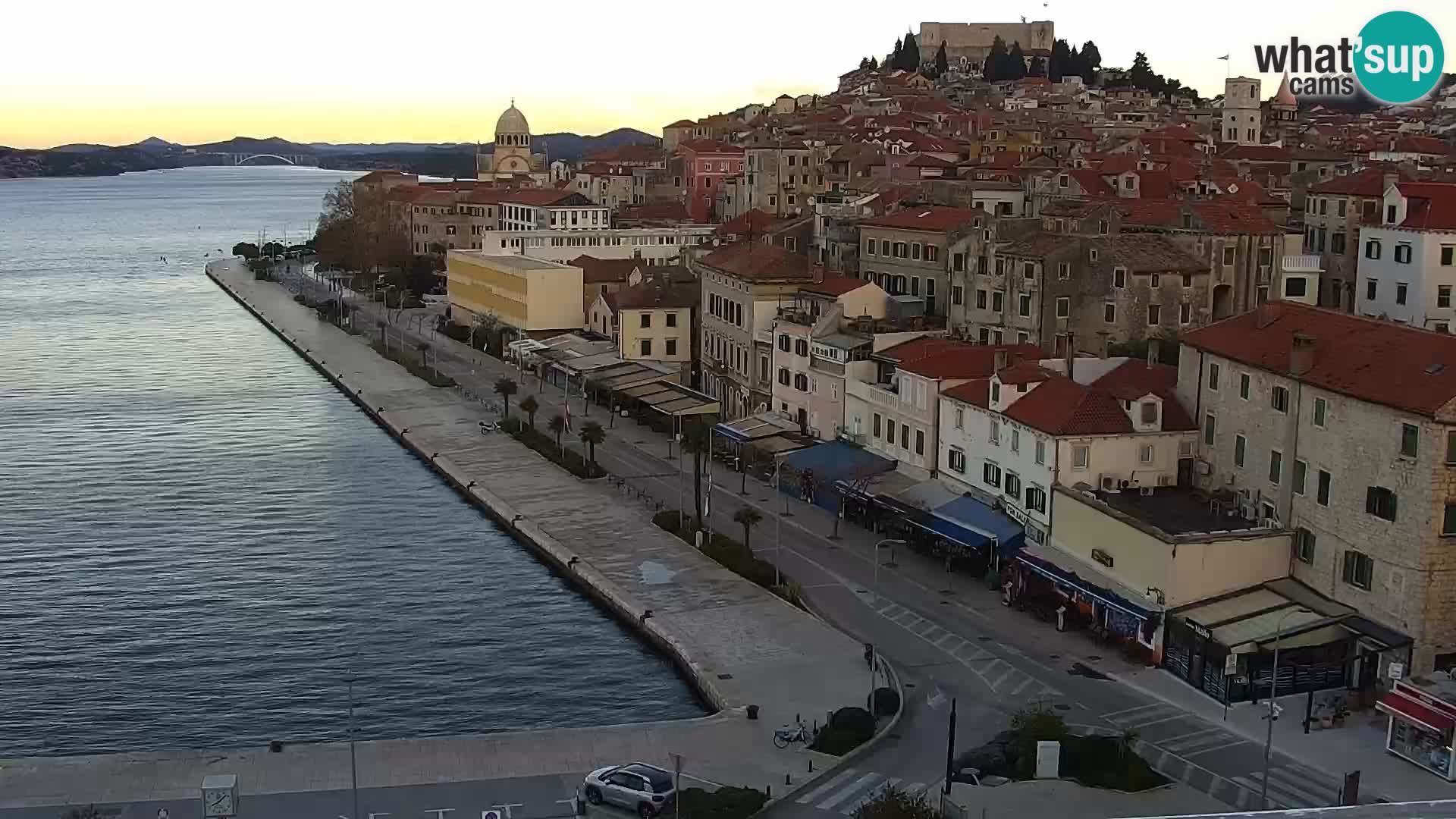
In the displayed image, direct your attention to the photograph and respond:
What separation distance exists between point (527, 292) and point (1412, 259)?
40987mm

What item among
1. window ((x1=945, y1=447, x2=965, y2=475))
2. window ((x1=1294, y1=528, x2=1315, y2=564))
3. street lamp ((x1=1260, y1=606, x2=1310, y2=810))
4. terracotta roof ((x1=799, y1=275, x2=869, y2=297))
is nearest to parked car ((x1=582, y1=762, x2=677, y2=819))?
street lamp ((x1=1260, y1=606, x2=1310, y2=810))

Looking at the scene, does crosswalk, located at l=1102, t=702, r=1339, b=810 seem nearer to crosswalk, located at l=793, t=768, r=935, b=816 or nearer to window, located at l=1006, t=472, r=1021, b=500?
crosswalk, located at l=793, t=768, r=935, b=816

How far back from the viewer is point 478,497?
4850 cm

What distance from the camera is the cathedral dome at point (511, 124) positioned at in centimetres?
15062

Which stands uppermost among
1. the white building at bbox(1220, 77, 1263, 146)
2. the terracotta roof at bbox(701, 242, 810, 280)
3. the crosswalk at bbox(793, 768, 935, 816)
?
the white building at bbox(1220, 77, 1263, 146)

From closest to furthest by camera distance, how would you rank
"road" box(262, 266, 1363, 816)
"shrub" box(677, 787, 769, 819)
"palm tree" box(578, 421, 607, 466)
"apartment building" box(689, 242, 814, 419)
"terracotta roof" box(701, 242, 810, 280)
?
"shrub" box(677, 787, 769, 819)
"road" box(262, 266, 1363, 816)
"palm tree" box(578, 421, 607, 466)
"apartment building" box(689, 242, 814, 419)
"terracotta roof" box(701, 242, 810, 280)

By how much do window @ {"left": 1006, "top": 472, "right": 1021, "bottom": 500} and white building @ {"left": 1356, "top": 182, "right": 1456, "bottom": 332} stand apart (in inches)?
532

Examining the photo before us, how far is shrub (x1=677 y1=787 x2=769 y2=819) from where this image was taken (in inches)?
908

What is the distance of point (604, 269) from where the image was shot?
79500mm

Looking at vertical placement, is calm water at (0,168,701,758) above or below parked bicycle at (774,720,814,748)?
below

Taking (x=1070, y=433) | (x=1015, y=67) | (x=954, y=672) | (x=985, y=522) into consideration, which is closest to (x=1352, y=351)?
(x=1070, y=433)

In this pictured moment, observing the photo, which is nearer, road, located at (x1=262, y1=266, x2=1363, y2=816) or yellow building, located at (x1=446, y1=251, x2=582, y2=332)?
road, located at (x1=262, y1=266, x2=1363, y2=816)

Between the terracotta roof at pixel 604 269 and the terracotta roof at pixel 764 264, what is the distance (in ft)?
68.3

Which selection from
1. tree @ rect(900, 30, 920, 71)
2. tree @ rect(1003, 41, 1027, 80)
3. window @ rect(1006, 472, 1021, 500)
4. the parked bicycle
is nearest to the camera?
the parked bicycle
